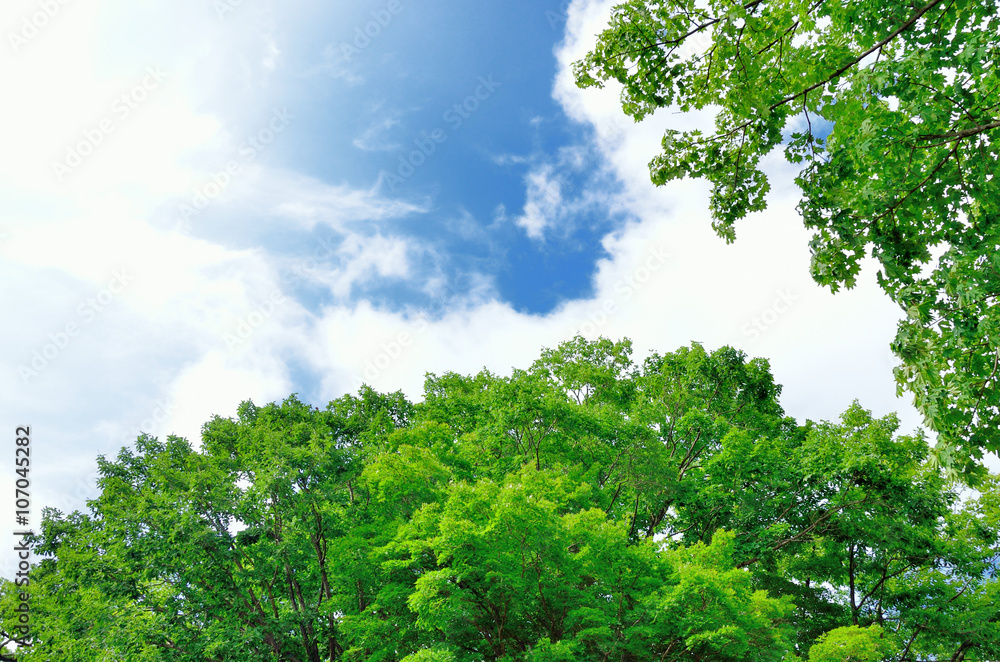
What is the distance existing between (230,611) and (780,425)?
66.3 feet

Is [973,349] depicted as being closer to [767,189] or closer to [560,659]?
[767,189]

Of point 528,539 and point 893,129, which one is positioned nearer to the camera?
point 893,129

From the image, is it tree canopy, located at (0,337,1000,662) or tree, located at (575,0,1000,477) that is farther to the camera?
tree canopy, located at (0,337,1000,662)

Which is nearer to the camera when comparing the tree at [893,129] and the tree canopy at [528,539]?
the tree at [893,129]

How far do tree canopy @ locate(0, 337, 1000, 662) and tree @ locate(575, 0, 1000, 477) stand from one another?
289 inches

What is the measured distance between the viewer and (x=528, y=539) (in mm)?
11898

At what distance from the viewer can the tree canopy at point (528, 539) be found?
12281 millimetres

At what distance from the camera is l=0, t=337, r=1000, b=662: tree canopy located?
12281 millimetres

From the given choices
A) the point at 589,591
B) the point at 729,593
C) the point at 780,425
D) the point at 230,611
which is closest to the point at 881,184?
the point at 729,593

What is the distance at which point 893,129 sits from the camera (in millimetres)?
5863

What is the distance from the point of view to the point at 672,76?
6.67 meters

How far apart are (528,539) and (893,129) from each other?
9.33 m

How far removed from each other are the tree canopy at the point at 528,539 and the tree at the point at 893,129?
7344 millimetres

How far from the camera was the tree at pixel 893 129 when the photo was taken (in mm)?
5664
